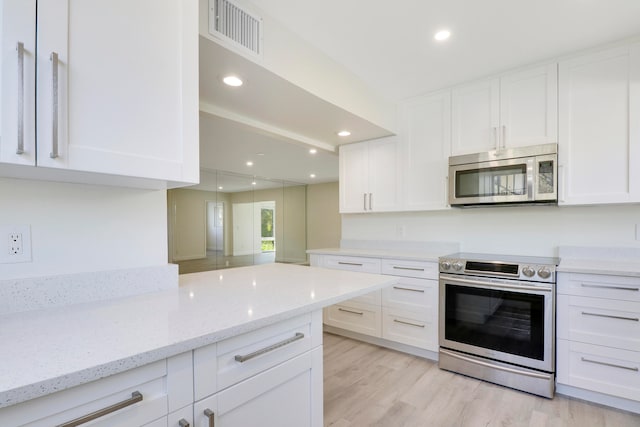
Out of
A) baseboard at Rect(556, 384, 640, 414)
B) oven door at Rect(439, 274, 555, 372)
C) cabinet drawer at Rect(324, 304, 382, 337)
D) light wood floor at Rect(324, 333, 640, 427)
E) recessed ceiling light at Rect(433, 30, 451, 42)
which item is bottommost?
light wood floor at Rect(324, 333, 640, 427)

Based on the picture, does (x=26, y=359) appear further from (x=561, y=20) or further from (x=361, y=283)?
(x=561, y=20)

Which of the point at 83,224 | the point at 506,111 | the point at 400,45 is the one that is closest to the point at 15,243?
the point at 83,224

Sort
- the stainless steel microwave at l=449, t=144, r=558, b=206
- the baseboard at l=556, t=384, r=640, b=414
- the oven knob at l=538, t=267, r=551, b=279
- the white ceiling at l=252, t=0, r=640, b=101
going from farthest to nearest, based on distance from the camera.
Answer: the stainless steel microwave at l=449, t=144, r=558, b=206 < the oven knob at l=538, t=267, r=551, b=279 < the baseboard at l=556, t=384, r=640, b=414 < the white ceiling at l=252, t=0, r=640, b=101

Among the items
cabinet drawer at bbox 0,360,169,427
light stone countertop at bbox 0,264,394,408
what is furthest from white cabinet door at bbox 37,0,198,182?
cabinet drawer at bbox 0,360,169,427

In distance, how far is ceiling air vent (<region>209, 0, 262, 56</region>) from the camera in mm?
1577

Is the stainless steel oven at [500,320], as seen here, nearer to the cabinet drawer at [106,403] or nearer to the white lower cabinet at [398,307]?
the white lower cabinet at [398,307]

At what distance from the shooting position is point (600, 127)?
218 cm

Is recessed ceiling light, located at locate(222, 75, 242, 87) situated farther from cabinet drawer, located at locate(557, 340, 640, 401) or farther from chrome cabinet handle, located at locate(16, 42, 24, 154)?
cabinet drawer, located at locate(557, 340, 640, 401)

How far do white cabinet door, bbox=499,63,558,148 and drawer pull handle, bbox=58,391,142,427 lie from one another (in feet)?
9.18

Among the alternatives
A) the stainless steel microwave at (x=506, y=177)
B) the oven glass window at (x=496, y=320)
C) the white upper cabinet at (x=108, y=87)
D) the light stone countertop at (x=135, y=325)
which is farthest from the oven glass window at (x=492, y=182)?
the white upper cabinet at (x=108, y=87)

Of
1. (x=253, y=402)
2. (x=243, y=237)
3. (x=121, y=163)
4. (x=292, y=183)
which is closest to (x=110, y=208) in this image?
(x=121, y=163)

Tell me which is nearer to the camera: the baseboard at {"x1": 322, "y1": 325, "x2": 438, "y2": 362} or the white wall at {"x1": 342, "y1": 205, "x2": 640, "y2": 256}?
the white wall at {"x1": 342, "y1": 205, "x2": 640, "y2": 256}

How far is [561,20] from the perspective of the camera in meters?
1.92

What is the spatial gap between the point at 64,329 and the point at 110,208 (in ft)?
1.88
